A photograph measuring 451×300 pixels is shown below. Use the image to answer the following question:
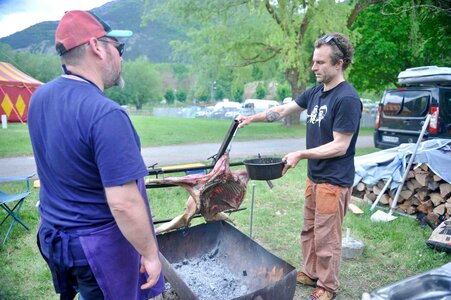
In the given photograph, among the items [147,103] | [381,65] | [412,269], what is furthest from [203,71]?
[147,103]

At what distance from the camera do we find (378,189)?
228 inches

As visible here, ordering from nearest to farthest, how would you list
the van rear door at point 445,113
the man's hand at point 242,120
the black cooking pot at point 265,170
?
the black cooking pot at point 265,170, the man's hand at point 242,120, the van rear door at point 445,113

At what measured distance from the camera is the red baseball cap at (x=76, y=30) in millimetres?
1546

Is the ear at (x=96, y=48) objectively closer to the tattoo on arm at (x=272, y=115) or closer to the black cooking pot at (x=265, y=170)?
the black cooking pot at (x=265, y=170)

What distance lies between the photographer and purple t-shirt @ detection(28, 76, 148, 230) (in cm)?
146

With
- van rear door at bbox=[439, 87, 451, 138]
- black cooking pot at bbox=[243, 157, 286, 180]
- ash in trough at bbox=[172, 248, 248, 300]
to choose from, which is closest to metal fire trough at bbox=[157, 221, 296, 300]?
ash in trough at bbox=[172, 248, 248, 300]

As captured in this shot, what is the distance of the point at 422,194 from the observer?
5.27m

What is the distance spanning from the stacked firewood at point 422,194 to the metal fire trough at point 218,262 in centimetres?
344

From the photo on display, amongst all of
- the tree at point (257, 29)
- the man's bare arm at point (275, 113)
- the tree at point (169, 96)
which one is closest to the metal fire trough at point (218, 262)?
the man's bare arm at point (275, 113)

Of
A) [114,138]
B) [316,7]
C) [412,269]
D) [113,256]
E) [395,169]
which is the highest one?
[316,7]

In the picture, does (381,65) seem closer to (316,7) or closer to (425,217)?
(316,7)

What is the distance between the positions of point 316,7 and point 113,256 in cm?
1488

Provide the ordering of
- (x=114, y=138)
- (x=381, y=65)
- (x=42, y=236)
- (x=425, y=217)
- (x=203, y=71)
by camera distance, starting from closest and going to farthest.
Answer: (x=114, y=138), (x=42, y=236), (x=425, y=217), (x=381, y=65), (x=203, y=71)

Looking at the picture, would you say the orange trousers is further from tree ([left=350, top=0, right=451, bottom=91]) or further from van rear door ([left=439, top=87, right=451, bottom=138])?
tree ([left=350, top=0, right=451, bottom=91])
